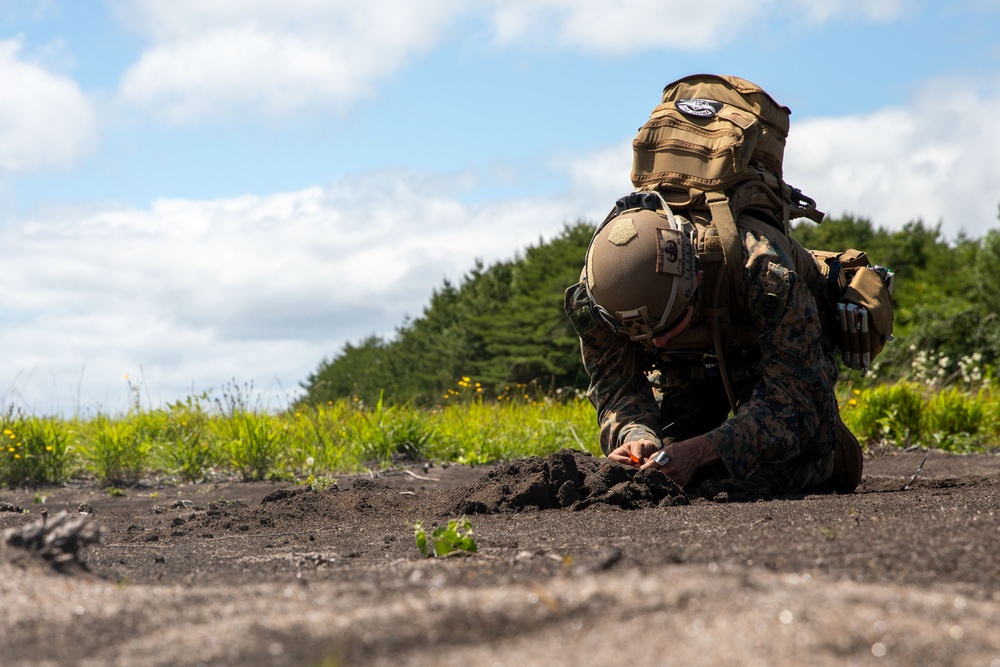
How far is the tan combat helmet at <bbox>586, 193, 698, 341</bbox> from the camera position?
4.41 m

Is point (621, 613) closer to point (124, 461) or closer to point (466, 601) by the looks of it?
point (466, 601)

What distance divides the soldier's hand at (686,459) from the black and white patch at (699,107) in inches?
64.5

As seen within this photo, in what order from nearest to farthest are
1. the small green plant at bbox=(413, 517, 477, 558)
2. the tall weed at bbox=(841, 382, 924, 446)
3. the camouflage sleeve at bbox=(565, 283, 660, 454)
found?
the small green plant at bbox=(413, 517, 477, 558)
the camouflage sleeve at bbox=(565, 283, 660, 454)
the tall weed at bbox=(841, 382, 924, 446)

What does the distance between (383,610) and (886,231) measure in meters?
21.9

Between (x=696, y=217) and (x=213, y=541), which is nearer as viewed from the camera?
(x=213, y=541)

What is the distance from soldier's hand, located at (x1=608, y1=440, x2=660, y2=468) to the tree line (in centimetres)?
1070

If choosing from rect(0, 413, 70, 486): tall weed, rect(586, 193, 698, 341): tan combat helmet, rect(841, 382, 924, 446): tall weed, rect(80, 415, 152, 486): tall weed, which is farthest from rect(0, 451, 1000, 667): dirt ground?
rect(841, 382, 924, 446): tall weed

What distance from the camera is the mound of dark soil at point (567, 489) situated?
446 cm

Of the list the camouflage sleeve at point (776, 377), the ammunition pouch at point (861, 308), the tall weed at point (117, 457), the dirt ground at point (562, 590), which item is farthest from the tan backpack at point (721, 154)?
the tall weed at point (117, 457)

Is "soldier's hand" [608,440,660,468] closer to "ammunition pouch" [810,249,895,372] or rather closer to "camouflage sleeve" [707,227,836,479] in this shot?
"camouflage sleeve" [707,227,836,479]

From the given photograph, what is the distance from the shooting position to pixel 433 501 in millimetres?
5059

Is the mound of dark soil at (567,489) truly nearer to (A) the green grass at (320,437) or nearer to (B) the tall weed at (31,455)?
(A) the green grass at (320,437)

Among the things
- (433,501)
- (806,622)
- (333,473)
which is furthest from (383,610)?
(333,473)

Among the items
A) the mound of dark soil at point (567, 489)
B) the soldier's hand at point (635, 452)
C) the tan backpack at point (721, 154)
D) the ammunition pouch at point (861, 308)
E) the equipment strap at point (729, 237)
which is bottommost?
the mound of dark soil at point (567, 489)
